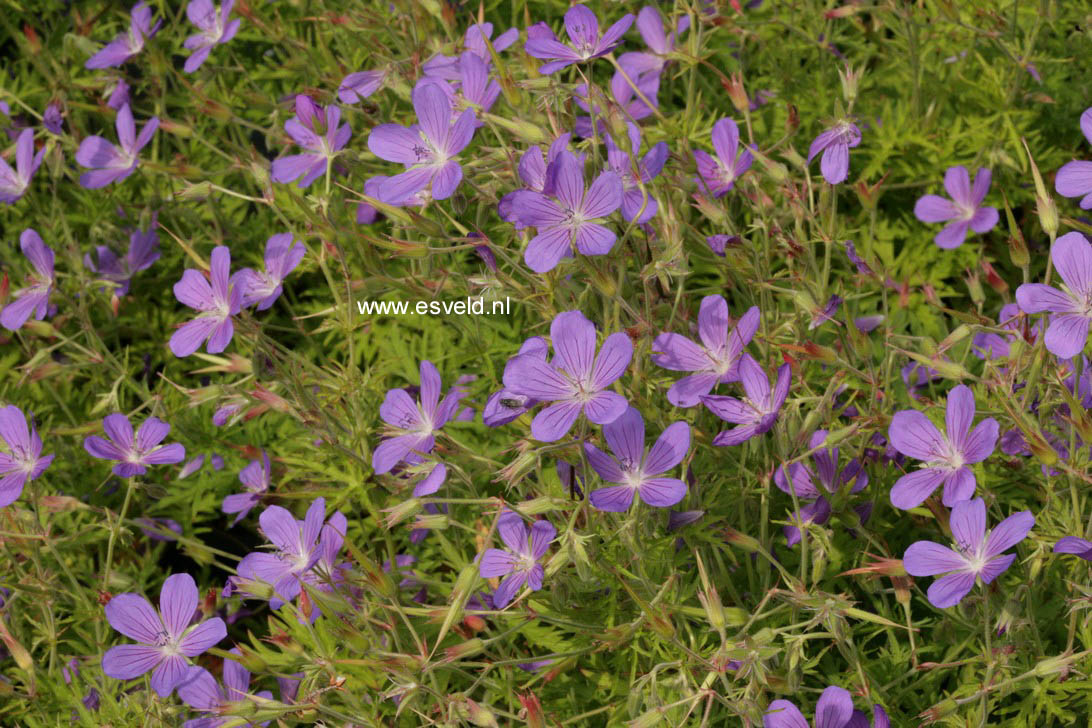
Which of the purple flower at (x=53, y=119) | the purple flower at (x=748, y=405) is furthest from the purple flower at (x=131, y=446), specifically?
the purple flower at (x=748, y=405)

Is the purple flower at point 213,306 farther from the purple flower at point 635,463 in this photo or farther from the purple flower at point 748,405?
the purple flower at point 748,405

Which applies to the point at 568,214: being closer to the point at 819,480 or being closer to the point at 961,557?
the point at 819,480

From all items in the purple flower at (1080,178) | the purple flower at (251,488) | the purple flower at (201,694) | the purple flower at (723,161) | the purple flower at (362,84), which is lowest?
the purple flower at (251,488)

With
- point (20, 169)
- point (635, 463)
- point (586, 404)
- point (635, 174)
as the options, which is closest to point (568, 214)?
point (635, 174)

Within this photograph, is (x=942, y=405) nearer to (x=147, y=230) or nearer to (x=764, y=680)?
(x=764, y=680)

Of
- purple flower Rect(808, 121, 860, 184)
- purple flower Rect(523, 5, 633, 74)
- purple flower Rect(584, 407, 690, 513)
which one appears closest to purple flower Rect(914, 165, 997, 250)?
purple flower Rect(808, 121, 860, 184)

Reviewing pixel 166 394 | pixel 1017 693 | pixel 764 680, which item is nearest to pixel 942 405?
pixel 1017 693

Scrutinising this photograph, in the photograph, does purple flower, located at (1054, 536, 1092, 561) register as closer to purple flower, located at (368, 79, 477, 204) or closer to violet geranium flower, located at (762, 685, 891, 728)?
violet geranium flower, located at (762, 685, 891, 728)

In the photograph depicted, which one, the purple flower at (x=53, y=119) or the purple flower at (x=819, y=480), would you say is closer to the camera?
the purple flower at (x=819, y=480)
